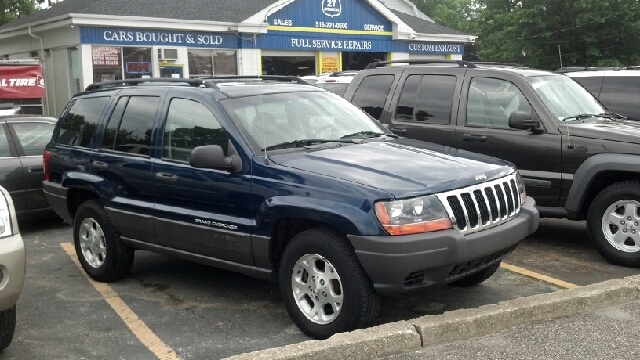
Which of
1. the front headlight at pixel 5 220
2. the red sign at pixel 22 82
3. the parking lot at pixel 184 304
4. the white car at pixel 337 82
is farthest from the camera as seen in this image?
the red sign at pixel 22 82

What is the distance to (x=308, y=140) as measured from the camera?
18.2 ft

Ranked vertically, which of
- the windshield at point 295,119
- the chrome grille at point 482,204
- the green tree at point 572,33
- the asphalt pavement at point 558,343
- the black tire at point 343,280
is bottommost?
the asphalt pavement at point 558,343

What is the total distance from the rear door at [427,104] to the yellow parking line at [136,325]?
11.3 ft

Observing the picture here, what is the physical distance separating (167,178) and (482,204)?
8.06 feet

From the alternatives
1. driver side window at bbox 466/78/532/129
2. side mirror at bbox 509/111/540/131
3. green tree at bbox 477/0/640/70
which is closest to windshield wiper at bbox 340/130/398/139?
side mirror at bbox 509/111/540/131

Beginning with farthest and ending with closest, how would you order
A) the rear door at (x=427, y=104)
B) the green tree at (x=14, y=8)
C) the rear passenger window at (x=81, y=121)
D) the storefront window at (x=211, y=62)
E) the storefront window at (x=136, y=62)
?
the green tree at (x=14, y=8) → the storefront window at (x=211, y=62) → the storefront window at (x=136, y=62) → the rear door at (x=427, y=104) → the rear passenger window at (x=81, y=121)

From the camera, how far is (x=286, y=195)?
4.92 metres

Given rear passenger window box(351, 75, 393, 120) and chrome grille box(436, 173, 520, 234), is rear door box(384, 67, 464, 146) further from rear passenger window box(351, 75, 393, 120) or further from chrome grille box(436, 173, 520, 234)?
chrome grille box(436, 173, 520, 234)

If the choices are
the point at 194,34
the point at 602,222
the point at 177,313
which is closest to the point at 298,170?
the point at 177,313

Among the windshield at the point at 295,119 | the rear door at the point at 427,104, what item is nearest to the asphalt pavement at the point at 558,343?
the windshield at the point at 295,119

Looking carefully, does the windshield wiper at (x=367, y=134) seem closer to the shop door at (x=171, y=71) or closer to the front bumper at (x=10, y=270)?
the front bumper at (x=10, y=270)

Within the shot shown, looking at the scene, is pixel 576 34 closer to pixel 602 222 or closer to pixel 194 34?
pixel 194 34

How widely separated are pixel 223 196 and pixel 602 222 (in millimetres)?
3645

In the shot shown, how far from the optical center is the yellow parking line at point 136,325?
4793 mm
